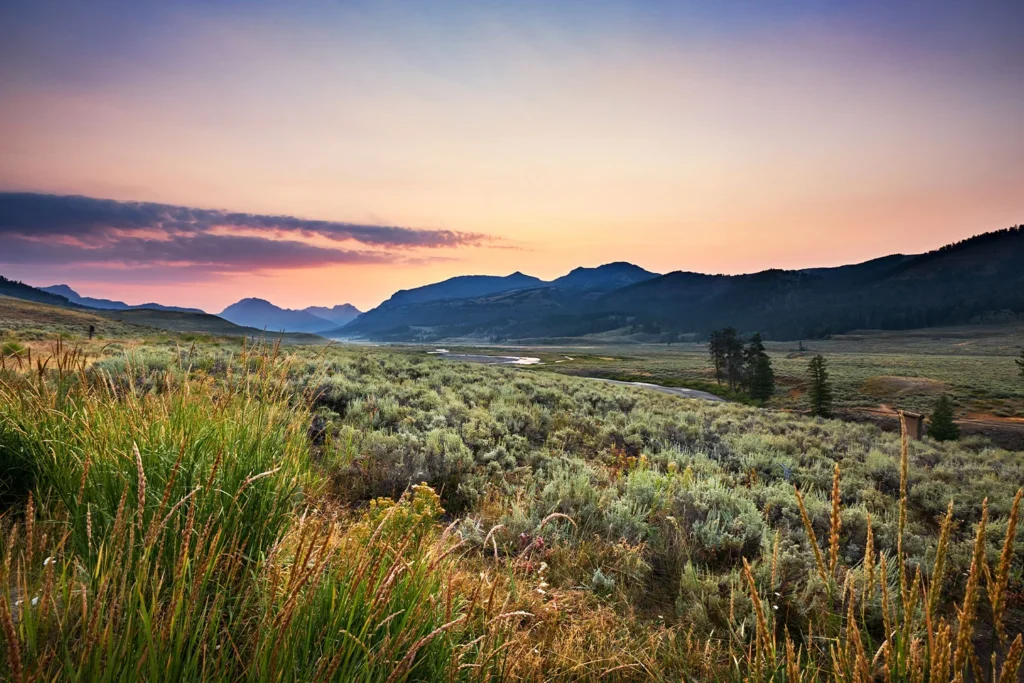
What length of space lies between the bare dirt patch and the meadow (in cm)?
6794

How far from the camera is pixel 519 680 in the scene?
8.34ft

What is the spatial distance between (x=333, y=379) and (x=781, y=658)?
33.7ft

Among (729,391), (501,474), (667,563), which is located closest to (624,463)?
(501,474)

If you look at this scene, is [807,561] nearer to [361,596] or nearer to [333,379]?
[361,596]

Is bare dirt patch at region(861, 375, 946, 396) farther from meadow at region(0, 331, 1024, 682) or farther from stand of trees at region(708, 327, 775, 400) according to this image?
meadow at region(0, 331, 1024, 682)

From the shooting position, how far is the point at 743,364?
255 feet

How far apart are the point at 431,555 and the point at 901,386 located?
8339cm

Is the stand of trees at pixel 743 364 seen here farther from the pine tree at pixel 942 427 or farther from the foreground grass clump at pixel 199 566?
the foreground grass clump at pixel 199 566

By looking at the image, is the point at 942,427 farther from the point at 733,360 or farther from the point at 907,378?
the point at 907,378

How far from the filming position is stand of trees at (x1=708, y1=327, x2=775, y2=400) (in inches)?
2514

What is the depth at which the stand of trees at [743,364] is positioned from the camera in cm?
6384

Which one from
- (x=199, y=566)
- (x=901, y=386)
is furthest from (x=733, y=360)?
(x=199, y=566)

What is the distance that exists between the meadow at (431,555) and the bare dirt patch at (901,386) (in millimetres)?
67938

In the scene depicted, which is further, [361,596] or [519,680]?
[519,680]
